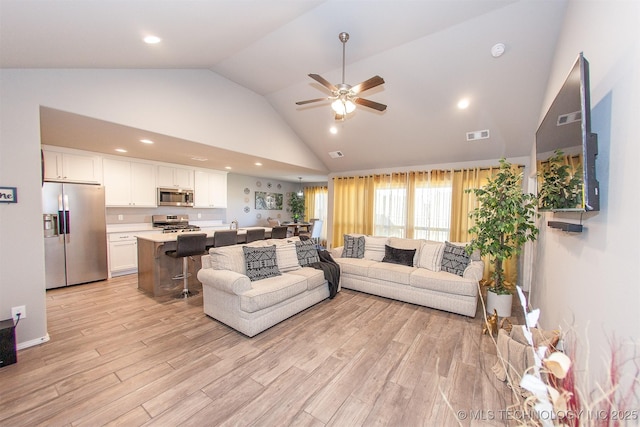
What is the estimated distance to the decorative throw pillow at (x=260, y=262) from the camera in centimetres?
326

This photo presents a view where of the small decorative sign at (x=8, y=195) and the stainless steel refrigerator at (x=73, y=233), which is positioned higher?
the small decorative sign at (x=8, y=195)

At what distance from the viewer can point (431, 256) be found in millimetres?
3990

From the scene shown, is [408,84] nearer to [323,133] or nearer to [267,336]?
[323,133]

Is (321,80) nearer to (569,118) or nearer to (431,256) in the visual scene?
(569,118)

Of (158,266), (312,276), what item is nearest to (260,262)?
(312,276)

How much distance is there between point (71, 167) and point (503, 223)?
6.63m

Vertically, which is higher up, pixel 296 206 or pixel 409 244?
pixel 296 206

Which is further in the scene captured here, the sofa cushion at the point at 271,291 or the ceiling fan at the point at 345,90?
the sofa cushion at the point at 271,291

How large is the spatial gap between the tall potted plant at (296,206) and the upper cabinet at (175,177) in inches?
160

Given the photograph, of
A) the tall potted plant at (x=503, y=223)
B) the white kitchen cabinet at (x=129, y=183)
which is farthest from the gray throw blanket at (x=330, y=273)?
the white kitchen cabinet at (x=129, y=183)

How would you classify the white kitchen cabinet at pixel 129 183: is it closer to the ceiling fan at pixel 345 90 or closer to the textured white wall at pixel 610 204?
the ceiling fan at pixel 345 90

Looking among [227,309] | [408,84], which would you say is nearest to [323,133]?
[408,84]

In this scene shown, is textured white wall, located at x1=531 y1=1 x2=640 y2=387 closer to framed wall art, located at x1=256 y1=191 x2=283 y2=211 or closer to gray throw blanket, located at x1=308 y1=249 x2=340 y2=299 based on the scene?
gray throw blanket, located at x1=308 y1=249 x2=340 y2=299

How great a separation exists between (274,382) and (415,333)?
165cm
